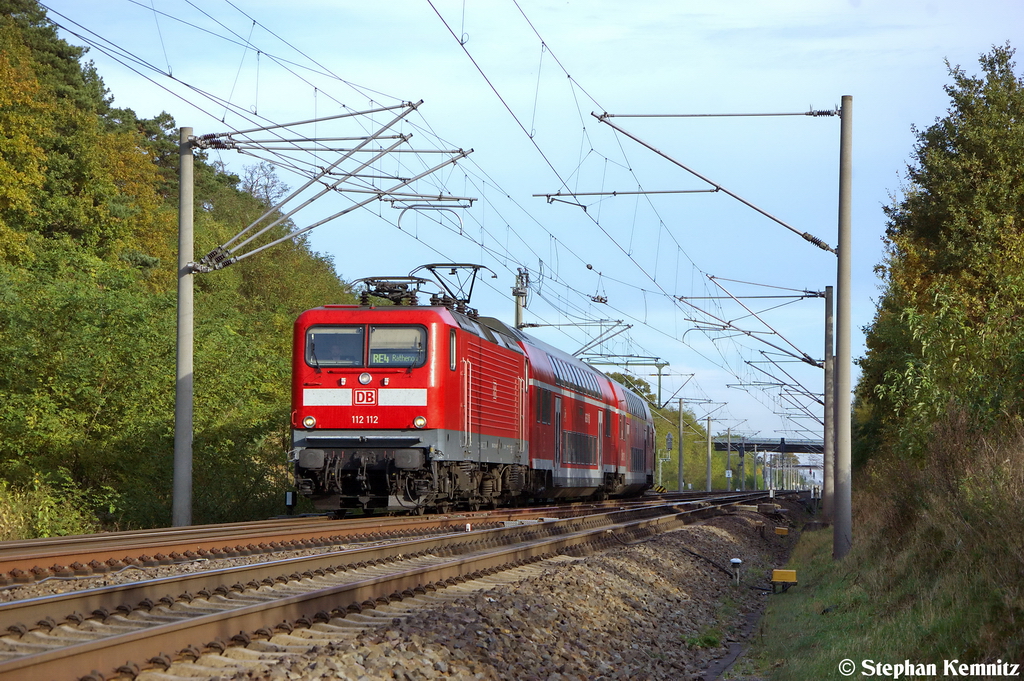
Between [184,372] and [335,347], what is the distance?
8.16 ft

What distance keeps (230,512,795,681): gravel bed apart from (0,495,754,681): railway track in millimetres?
563

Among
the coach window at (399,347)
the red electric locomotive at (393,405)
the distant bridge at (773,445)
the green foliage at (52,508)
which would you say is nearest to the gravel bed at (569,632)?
the red electric locomotive at (393,405)

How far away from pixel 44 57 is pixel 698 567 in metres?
42.7

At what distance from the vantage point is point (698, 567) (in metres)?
15.0

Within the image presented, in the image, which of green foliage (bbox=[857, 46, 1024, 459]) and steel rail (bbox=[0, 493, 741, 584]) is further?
green foliage (bbox=[857, 46, 1024, 459])

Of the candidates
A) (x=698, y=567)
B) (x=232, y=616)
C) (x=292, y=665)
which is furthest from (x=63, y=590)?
(x=698, y=567)

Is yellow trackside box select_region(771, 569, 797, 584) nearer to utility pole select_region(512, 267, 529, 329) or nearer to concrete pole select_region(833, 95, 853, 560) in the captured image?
concrete pole select_region(833, 95, 853, 560)

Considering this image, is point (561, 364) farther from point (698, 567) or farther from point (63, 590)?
point (63, 590)

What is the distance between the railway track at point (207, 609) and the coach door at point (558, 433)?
13.5 metres

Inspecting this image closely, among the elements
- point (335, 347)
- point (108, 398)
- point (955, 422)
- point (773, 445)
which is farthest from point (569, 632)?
point (773, 445)

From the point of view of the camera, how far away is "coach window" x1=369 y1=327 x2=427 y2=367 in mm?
17922

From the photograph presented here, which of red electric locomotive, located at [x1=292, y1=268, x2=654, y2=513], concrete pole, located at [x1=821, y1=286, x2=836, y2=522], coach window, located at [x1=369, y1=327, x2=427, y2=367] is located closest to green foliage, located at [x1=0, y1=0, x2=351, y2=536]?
red electric locomotive, located at [x1=292, y1=268, x2=654, y2=513]

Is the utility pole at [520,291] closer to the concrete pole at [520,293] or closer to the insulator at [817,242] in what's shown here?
the concrete pole at [520,293]

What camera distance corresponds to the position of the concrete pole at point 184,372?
57.2ft
